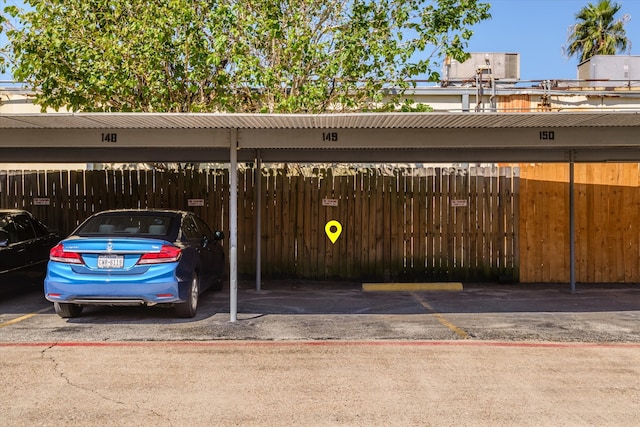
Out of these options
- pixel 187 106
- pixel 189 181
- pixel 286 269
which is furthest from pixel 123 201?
pixel 286 269

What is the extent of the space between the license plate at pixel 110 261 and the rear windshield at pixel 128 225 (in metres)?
0.58

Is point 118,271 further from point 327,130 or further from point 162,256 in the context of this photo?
point 327,130

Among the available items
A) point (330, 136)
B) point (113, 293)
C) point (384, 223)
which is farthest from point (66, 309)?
point (384, 223)

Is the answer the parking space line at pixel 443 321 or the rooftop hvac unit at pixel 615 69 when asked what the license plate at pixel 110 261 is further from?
the rooftop hvac unit at pixel 615 69

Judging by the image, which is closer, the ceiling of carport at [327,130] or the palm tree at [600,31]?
the ceiling of carport at [327,130]

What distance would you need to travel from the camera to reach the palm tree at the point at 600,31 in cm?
3716

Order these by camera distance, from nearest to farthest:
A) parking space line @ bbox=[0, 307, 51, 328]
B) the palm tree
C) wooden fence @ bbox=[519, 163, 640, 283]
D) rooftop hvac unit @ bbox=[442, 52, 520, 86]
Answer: parking space line @ bbox=[0, 307, 51, 328]
wooden fence @ bbox=[519, 163, 640, 283]
rooftop hvac unit @ bbox=[442, 52, 520, 86]
the palm tree

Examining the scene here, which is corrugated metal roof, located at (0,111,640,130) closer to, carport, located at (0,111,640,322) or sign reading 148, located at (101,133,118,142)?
carport, located at (0,111,640,322)

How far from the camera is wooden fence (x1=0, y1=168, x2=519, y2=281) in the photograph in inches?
518

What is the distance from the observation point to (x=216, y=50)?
1279 centimetres

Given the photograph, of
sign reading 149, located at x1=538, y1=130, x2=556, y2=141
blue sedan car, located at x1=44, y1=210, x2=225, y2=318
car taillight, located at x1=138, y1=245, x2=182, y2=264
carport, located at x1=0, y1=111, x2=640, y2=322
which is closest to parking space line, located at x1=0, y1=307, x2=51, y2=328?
blue sedan car, located at x1=44, y1=210, x2=225, y2=318

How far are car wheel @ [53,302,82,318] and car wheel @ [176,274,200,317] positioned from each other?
1484 millimetres

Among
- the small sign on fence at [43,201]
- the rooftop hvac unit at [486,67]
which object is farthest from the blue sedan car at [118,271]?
the rooftop hvac unit at [486,67]

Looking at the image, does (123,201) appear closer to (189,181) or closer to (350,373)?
(189,181)
